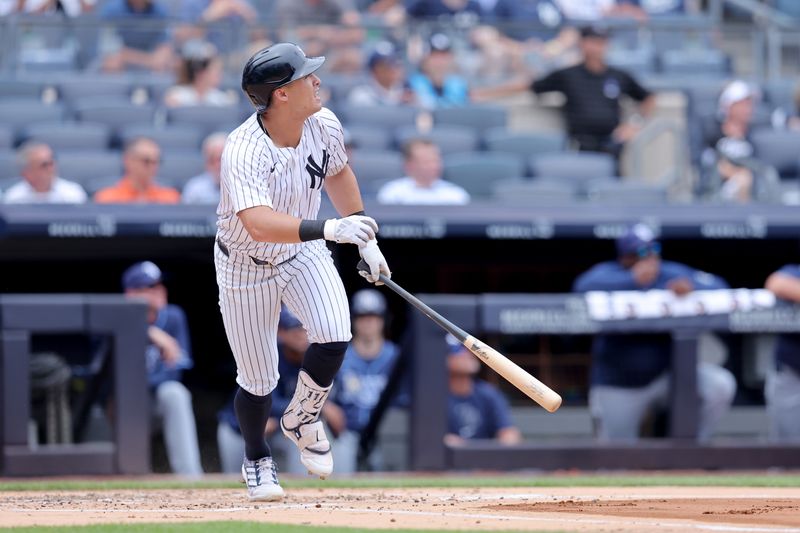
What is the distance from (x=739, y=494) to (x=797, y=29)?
20.6 ft

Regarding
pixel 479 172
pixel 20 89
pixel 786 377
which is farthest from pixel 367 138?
pixel 786 377

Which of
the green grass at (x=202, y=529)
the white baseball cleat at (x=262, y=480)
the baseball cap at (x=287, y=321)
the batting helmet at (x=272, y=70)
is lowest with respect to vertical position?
the green grass at (x=202, y=529)

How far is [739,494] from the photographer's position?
557 centimetres

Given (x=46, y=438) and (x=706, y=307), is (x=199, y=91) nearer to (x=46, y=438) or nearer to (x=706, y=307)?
(x=46, y=438)

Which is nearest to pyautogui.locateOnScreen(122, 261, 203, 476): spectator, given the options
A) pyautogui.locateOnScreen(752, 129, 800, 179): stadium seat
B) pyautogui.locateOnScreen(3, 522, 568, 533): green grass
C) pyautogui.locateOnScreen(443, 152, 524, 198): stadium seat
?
pyautogui.locateOnScreen(443, 152, 524, 198): stadium seat

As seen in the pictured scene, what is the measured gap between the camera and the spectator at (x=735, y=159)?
29.0 ft

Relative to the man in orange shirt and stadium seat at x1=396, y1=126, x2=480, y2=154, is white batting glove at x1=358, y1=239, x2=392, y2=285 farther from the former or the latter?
stadium seat at x1=396, y1=126, x2=480, y2=154

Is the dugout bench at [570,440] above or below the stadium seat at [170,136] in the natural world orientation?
below

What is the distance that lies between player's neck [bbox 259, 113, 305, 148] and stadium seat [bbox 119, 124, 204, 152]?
414 centimetres

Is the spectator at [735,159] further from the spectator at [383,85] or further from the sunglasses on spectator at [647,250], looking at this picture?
the spectator at [383,85]

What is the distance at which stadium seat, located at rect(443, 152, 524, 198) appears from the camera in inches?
352

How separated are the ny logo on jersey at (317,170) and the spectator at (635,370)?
3.09 metres

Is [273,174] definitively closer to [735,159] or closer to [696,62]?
[735,159]

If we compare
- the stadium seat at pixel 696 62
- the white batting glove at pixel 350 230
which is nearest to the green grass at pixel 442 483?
the white batting glove at pixel 350 230
